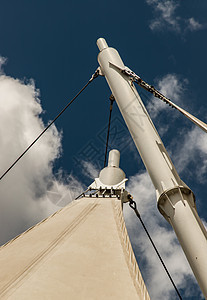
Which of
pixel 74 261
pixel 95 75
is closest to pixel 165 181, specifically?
pixel 74 261

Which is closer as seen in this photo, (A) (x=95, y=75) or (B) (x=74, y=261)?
(B) (x=74, y=261)

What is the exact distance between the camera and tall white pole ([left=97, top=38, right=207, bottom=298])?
5.64 metres

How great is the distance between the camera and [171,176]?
7016 millimetres

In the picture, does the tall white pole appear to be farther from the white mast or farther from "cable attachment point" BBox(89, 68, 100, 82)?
"cable attachment point" BBox(89, 68, 100, 82)

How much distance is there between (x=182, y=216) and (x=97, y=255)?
2459 mm

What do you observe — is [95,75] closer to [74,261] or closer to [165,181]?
[165,181]

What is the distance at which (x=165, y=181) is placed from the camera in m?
6.94

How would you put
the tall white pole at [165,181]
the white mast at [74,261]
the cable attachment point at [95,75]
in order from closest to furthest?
the white mast at [74,261], the tall white pole at [165,181], the cable attachment point at [95,75]

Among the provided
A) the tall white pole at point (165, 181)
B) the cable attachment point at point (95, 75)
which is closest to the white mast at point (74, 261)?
the tall white pole at point (165, 181)

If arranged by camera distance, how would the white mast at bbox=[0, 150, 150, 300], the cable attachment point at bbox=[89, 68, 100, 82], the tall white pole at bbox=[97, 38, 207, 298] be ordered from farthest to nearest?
1. the cable attachment point at bbox=[89, 68, 100, 82]
2. the tall white pole at bbox=[97, 38, 207, 298]
3. the white mast at bbox=[0, 150, 150, 300]

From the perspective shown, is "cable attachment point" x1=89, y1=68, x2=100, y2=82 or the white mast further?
"cable attachment point" x1=89, y1=68, x2=100, y2=82

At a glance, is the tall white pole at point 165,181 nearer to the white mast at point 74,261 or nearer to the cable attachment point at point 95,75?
the white mast at point 74,261

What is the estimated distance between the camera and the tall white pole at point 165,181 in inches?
222

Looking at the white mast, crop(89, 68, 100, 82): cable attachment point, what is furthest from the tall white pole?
crop(89, 68, 100, 82): cable attachment point
